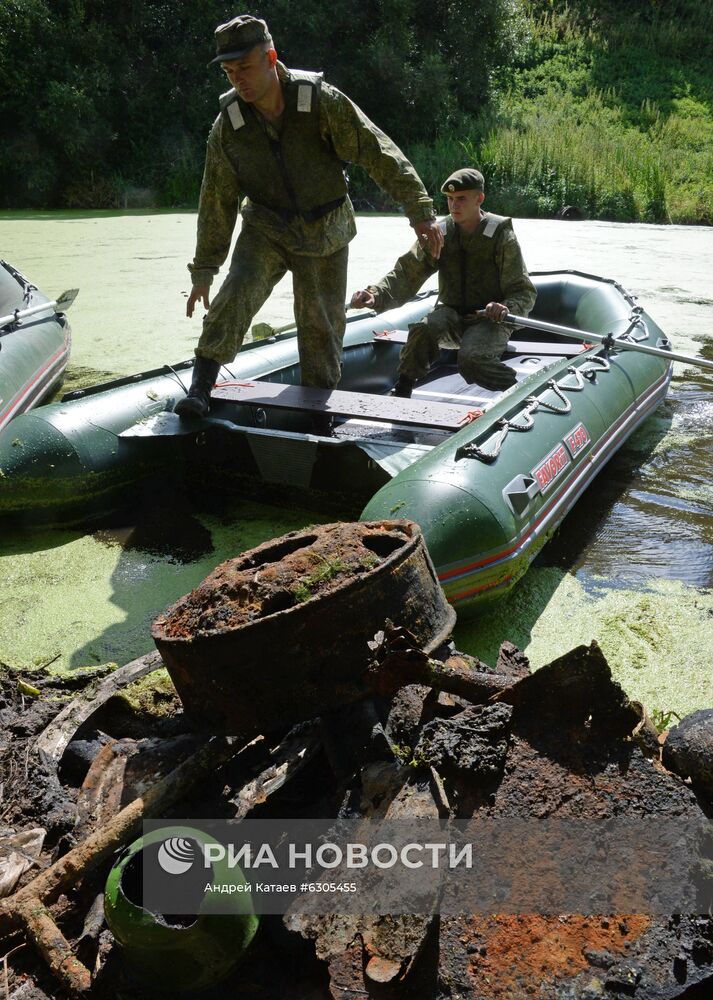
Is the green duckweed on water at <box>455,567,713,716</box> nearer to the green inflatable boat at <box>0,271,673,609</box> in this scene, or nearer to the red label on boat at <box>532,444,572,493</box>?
the green inflatable boat at <box>0,271,673,609</box>

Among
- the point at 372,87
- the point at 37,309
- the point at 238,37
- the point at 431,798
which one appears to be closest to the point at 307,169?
the point at 238,37

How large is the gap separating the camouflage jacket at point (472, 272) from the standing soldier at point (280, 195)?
627 millimetres

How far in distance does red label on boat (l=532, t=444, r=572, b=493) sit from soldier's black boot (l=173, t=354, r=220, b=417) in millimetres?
1255

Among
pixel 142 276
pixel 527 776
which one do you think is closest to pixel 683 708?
pixel 527 776

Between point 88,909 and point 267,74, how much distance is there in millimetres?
2590

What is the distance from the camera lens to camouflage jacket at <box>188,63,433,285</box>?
320 centimetres

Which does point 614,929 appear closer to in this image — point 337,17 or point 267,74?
point 267,74

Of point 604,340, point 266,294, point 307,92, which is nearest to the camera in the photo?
point 307,92

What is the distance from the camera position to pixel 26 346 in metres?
4.43

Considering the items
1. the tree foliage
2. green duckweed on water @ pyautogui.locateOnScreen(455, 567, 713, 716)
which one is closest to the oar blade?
green duckweed on water @ pyautogui.locateOnScreen(455, 567, 713, 716)

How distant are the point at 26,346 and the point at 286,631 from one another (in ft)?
11.3

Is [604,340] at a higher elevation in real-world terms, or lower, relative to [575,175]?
lower

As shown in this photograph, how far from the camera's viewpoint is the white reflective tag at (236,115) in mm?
3182

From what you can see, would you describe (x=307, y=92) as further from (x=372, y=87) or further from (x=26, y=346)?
(x=372, y=87)
